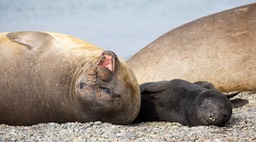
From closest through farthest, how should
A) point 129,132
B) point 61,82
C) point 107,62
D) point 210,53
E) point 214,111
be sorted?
point 129,132 → point 107,62 → point 214,111 → point 61,82 → point 210,53

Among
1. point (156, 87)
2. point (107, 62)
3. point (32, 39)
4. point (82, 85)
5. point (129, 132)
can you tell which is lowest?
point (129, 132)

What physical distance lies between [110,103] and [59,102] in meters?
0.62

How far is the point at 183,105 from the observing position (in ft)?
18.5

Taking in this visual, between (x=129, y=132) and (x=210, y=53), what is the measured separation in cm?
377

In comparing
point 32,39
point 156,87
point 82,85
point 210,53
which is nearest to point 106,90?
point 82,85

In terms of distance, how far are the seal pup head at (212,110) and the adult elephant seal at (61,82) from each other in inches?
21.8

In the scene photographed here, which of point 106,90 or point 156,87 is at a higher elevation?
point 106,90

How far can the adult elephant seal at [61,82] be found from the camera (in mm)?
5074

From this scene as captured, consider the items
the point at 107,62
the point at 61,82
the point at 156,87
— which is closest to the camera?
the point at 107,62

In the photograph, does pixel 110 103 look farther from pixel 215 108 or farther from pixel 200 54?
pixel 200 54

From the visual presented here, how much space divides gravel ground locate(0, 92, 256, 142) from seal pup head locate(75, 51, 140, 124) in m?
0.13

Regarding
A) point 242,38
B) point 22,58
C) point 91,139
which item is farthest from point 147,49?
point 91,139

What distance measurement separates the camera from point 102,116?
518cm

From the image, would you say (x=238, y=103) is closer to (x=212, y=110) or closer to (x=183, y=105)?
(x=183, y=105)
